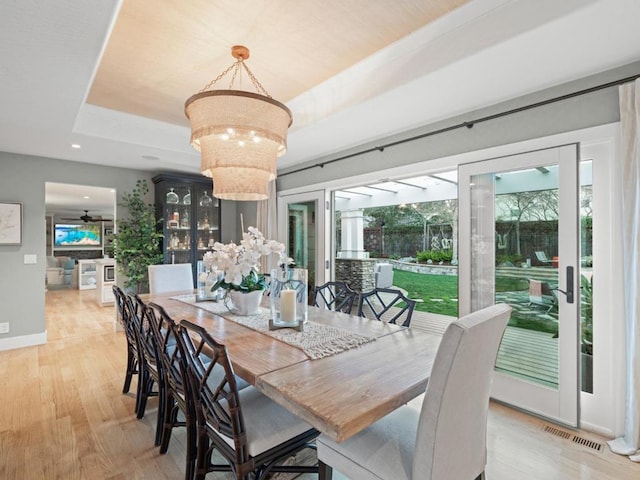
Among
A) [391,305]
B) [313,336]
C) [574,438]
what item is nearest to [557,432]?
[574,438]

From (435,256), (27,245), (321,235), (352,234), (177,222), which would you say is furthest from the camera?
(435,256)

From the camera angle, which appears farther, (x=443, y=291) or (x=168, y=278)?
(x=443, y=291)

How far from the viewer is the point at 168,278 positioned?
137 inches

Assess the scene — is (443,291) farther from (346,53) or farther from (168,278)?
(346,53)

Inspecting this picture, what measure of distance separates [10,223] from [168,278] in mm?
2335

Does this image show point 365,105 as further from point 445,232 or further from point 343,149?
point 445,232

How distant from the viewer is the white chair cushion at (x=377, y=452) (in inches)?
47.0

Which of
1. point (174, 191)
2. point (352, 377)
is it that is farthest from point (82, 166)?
point (352, 377)

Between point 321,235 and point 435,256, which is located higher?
point 321,235

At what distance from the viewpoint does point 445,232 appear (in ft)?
27.2

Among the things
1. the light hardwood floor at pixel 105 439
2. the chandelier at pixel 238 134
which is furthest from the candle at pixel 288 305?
the light hardwood floor at pixel 105 439

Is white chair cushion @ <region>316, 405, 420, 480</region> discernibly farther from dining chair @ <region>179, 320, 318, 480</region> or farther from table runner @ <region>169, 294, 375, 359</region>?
table runner @ <region>169, 294, 375, 359</region>

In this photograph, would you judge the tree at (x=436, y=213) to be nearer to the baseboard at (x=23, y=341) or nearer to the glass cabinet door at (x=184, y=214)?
the glass cabinet door at (x=184, y=214)

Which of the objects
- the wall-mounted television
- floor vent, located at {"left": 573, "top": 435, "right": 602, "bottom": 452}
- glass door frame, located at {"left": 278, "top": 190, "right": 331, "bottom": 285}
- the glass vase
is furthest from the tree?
the wall-mounted television
